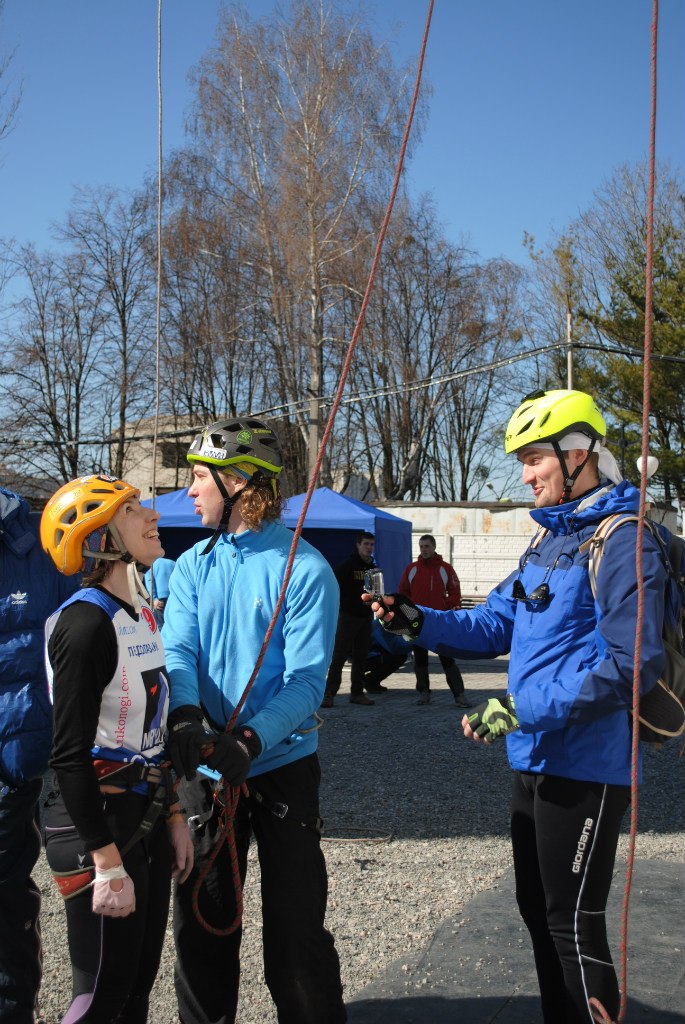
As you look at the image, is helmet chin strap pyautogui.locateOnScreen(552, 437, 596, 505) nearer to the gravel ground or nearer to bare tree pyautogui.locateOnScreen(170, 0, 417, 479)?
the gravel ground

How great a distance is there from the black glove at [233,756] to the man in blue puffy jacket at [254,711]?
0.04m

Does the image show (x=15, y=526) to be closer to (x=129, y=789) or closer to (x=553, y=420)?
(x=129, y=789)

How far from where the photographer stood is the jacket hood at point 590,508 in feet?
8.88

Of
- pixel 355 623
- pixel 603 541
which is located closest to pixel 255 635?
pixel 603 541

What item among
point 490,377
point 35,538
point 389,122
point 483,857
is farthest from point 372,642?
point 490,377

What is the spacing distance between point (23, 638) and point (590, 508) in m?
1.95

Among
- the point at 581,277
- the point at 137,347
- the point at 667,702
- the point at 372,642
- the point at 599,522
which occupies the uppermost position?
the point at 581,277

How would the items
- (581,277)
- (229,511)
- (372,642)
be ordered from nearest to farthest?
(229,511), (372,642), (581,277)

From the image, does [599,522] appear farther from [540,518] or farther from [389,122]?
[389,122]

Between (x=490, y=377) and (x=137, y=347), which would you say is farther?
(x=490, y=377)

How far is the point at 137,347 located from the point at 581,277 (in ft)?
48.2

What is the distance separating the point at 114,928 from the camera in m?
2.34

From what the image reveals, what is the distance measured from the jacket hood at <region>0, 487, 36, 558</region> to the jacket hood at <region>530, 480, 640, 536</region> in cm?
179

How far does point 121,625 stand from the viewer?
250 centimetres
